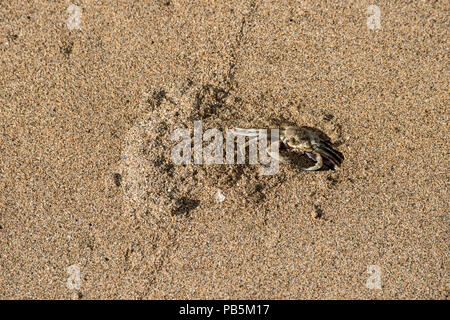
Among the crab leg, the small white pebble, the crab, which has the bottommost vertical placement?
the small white pebble

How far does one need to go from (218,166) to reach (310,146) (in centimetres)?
73

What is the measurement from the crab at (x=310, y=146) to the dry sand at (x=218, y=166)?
9cm

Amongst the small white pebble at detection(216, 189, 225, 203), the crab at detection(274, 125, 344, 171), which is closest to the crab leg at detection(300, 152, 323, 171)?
the crab at detection(274, 125, 344, 171)

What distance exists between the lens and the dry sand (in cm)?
274

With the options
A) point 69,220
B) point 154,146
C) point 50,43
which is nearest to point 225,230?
point 154,146

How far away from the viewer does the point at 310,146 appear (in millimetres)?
2727

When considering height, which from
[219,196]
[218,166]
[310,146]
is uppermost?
[310,146]

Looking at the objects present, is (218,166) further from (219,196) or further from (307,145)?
(307,145)

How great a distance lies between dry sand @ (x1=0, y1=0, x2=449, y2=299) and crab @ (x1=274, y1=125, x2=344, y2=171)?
90mm

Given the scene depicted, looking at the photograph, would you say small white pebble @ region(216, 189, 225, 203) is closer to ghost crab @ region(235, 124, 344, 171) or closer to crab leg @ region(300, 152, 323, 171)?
ghost crab @ region(235, 124, 344, 171)

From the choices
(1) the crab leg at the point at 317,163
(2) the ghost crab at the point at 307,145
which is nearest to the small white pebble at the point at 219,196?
(2) the ghost crab at the point at 307,145

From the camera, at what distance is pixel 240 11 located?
289 centimetres

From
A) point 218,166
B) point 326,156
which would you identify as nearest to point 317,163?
point 326,156
